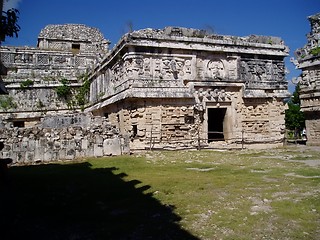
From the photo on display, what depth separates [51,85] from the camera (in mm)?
20094

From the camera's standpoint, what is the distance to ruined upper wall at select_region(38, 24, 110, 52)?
26.6 meters

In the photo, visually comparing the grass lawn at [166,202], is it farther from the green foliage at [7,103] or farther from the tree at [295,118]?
the tree at [295,118]

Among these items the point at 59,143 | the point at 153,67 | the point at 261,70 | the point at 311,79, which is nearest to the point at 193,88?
the point at 153,67

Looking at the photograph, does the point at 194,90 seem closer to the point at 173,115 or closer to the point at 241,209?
the point at 173,115

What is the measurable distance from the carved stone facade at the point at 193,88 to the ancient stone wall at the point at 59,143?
1.60 metres

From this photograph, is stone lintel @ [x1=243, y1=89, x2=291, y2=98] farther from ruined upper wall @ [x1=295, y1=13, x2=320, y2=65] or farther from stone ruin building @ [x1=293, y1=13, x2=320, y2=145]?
ruined upper wall @ [x1=295, y1=13, x2=320, y2=65]

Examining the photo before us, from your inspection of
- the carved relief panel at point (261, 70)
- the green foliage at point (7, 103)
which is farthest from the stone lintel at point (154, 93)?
the green foliage at point (7, 103)

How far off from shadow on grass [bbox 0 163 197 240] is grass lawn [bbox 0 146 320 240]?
0.05 ft

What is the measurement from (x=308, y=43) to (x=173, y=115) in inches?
366

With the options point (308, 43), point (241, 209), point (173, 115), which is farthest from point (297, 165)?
point (308, 43)

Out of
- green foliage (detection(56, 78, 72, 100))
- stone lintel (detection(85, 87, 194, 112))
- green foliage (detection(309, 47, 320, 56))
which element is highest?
green foliage (detection(309, 47, 320, 56))

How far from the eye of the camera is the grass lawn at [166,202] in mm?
4301

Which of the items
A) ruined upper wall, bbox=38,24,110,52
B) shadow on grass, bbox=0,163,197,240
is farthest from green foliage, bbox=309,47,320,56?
ruined upper wall, bbox=38,24,110,52

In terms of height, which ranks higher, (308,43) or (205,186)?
(308,43)
